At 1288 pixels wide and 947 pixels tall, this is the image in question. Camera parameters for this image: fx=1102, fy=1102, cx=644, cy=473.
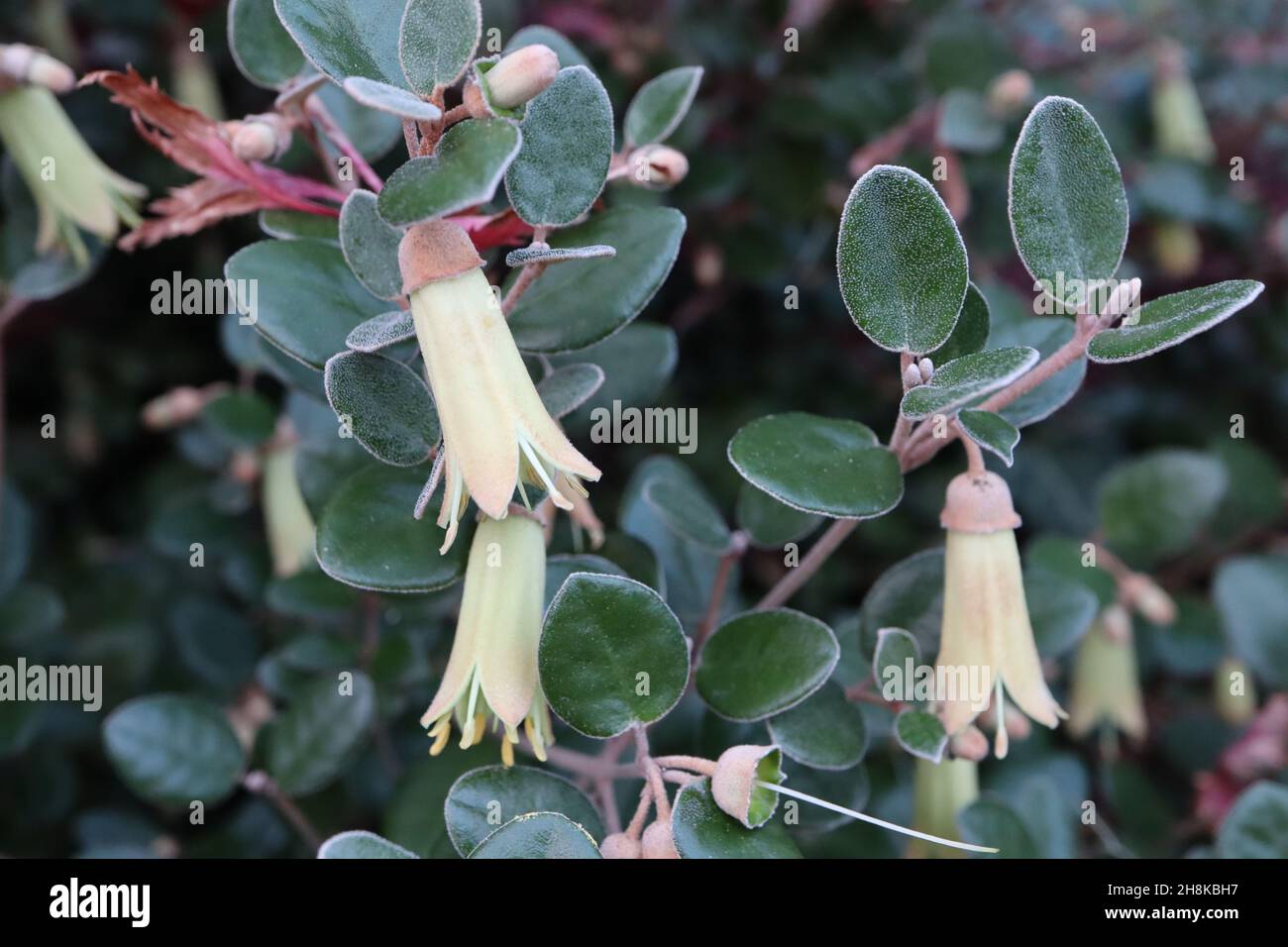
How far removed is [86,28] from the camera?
5.33ft

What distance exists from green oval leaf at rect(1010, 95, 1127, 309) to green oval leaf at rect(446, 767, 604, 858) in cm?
47

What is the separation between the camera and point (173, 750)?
101 centimetres

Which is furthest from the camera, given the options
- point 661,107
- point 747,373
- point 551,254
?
point 747,373

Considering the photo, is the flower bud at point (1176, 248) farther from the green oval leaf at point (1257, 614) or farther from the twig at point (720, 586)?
the twig at point (720, 586)

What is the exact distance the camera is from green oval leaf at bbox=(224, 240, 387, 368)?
73 cm

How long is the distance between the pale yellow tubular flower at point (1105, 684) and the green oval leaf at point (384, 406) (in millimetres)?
889

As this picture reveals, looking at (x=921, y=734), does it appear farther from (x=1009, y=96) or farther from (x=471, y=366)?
(x=1009, y=96)

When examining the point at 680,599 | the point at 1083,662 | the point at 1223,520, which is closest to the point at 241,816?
the point at 680,599

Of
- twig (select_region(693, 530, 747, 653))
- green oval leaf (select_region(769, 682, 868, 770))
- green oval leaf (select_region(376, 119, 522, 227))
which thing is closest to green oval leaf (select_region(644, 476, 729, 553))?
twig (select_region(693, 530, 747, 653))

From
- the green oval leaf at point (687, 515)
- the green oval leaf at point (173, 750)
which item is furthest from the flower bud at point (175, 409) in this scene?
the green oval leaf at point (687, 515)

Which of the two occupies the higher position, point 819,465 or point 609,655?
point 819,465

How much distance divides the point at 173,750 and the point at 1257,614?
1.14 metres

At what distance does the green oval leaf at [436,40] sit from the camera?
2.02 feet

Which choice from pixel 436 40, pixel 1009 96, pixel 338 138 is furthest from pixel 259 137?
pixel 1009 96
